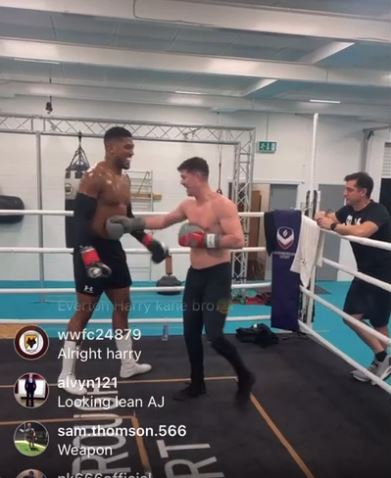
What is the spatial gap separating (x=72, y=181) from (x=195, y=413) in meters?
0.77

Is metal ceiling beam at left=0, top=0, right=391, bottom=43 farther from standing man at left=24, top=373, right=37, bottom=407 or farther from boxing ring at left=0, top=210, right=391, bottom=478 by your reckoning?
standing man at left=24, top=373, right=37, bottom=407

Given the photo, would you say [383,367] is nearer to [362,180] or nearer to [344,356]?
[344,356]

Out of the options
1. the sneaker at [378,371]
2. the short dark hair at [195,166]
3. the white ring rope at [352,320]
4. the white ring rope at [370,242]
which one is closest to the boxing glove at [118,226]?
the short dark hair at [195,166]

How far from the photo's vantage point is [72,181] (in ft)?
3.61

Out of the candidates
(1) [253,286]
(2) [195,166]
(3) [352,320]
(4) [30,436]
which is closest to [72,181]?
(2) [195,166]

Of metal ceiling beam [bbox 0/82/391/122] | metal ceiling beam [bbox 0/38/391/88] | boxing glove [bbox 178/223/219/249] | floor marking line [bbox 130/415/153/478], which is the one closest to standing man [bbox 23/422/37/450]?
floor marking line [bbox 130/415/153/478]

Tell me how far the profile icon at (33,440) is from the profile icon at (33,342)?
0.52 feet

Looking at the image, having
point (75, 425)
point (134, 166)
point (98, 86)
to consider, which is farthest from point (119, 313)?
point (98, 86)

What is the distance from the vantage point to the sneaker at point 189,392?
55.6 inches

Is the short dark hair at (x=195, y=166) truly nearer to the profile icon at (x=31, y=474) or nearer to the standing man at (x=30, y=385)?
the standing man at (x=30, y=385)

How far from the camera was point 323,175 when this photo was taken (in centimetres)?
422

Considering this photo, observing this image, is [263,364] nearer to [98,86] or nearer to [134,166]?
[134,166]

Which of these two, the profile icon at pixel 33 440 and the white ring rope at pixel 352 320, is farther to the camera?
the white ring rope at pixel 352 320

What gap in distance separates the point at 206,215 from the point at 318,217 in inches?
32.8
